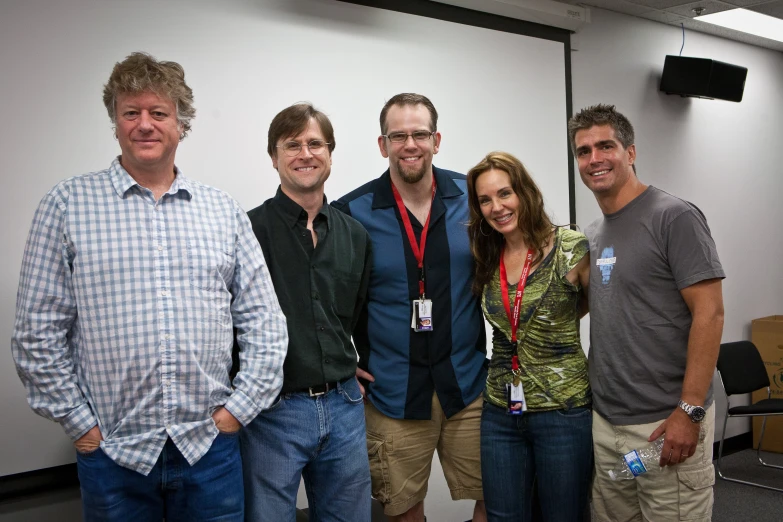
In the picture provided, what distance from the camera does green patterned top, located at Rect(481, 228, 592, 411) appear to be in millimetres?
2178

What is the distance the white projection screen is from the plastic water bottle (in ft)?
6.09

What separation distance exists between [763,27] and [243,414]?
511 cm

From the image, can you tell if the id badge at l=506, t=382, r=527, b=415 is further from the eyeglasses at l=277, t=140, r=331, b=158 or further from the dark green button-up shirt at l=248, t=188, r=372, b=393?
the eyeglasses at l=277, t=140, r=331, b=158

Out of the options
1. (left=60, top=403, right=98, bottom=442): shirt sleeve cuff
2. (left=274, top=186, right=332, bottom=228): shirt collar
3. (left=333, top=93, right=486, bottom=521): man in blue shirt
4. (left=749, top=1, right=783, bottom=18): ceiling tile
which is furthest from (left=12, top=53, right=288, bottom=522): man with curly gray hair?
(left=749, top=1, right=783, bottom=18): ceiling tile

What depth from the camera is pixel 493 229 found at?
2.37m

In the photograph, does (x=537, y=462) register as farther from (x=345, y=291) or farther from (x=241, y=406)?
(x=241, y=406)

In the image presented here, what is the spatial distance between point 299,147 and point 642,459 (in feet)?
4.70

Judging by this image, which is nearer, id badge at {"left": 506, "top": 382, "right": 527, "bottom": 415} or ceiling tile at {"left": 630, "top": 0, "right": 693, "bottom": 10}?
id badge at {"left": 506, "top": 382, "right": 527, "bottom": 415}

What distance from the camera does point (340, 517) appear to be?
2.11m

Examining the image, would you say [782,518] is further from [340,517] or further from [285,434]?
[285,434]

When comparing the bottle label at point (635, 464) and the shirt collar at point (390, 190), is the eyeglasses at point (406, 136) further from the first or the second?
the bottle label at point (635, 464)

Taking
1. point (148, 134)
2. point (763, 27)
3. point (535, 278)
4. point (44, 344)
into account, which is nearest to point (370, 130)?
point (535, 278)

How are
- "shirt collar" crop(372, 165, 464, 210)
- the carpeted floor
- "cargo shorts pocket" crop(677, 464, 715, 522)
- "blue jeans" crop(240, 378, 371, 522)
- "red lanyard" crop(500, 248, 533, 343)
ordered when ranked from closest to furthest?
1. "blue jeans" crop(240, 378, 371, 522)
2. "cargo shorts pocket" crop(677, 464, 715, 522)
3. "red lanyard" crop(500, 248, 533, 343)
4. "shirt collar" crop(372, 165, 464, 210)
5. the carpeted floor

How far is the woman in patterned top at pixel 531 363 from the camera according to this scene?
2.18m
